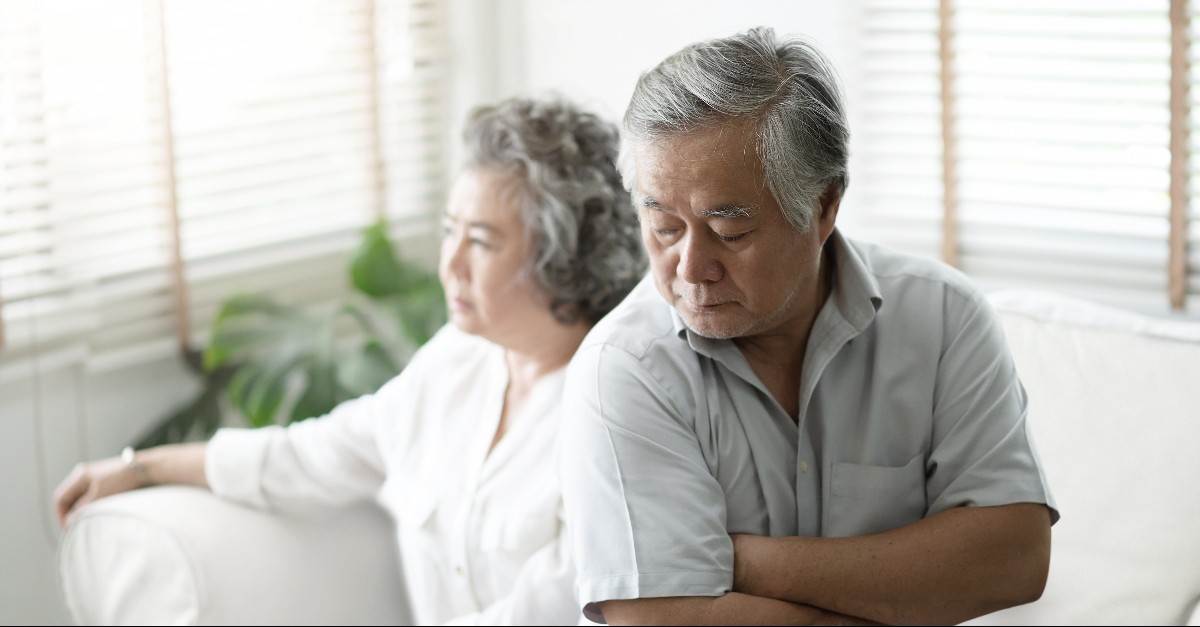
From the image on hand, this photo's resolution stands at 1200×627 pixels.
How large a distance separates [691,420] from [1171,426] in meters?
0.74

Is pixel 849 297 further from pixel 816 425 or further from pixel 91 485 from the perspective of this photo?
pixel 91 485

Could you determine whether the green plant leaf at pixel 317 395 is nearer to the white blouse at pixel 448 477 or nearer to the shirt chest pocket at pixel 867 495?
the white blouse at pixel 448 477

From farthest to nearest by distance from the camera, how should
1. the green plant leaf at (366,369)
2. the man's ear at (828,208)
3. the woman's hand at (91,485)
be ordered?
the green plant leaf at (366,369), the woman's hand at (91,485), the man's ear at (828,208)

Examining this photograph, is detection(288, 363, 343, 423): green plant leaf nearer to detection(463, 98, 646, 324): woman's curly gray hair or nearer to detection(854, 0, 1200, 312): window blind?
detection(463, 98, 646, 324): woman's curly gray hair

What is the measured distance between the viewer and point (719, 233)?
54.8 inches

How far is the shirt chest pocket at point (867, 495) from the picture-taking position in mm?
1537

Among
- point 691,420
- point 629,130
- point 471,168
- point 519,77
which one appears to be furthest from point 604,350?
point 519,77

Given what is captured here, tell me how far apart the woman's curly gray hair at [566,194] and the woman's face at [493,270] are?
0.02 meters

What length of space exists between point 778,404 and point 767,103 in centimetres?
39

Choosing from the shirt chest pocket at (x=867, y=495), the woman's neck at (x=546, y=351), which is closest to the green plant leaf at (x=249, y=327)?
the woman's neck at (x=546, y=351)

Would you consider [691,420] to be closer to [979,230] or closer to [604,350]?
[604,350]

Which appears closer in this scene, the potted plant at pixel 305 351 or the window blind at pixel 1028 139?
the window blind at pixel 1028 139

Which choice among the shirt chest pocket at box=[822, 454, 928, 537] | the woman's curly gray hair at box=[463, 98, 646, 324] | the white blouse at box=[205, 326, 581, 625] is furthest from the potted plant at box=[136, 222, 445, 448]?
the shirt chest pocket at box=[822, 454, 928, 537]

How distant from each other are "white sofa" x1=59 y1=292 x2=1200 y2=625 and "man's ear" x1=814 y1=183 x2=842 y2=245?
23.5 inches
